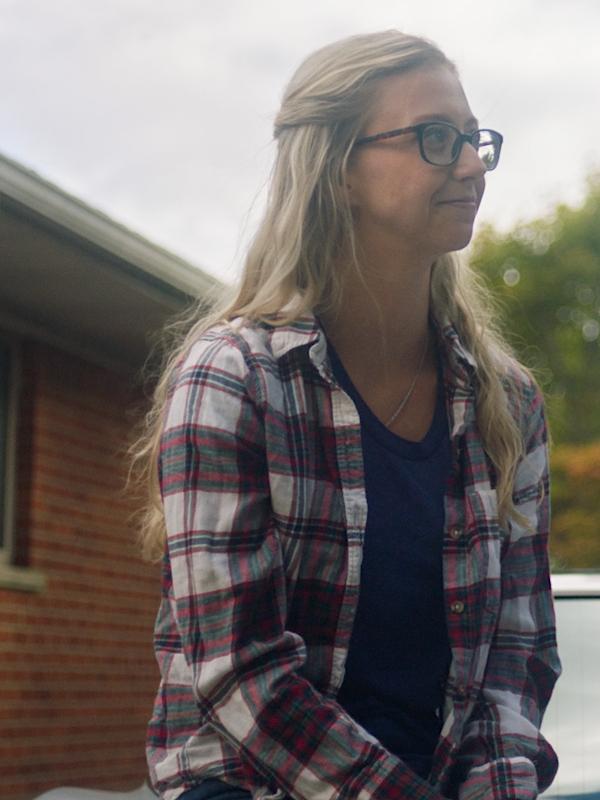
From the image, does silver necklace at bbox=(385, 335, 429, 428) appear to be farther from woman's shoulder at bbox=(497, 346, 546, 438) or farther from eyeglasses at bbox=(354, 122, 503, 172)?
eyeglasses at bbox=(354, 122, 503, 172)

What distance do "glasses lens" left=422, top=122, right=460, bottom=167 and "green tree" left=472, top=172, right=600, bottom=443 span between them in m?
30.8

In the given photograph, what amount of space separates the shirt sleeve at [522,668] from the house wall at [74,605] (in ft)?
18.8

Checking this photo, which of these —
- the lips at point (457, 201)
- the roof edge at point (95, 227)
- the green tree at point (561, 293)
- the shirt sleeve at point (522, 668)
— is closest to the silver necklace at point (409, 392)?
the shirt sleeve at point (522, 668)

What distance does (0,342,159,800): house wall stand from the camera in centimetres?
855

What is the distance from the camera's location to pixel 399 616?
2.41 meters

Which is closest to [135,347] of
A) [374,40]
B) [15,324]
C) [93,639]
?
[15,324]

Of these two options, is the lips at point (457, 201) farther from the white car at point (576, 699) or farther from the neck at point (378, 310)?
the white car at point (576, 699)

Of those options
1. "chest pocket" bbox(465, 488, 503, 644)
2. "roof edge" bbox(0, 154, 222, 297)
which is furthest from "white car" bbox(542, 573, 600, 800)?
"roof edge" bbox(0, 154, 222, 297)

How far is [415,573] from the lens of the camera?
2.42 meters

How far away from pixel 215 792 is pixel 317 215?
0.95m

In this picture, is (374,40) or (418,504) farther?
(374,40)

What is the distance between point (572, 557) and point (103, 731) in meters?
23.1

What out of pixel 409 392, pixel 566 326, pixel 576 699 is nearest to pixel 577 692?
pixel 576 699

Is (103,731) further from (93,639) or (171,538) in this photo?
(171,538)
